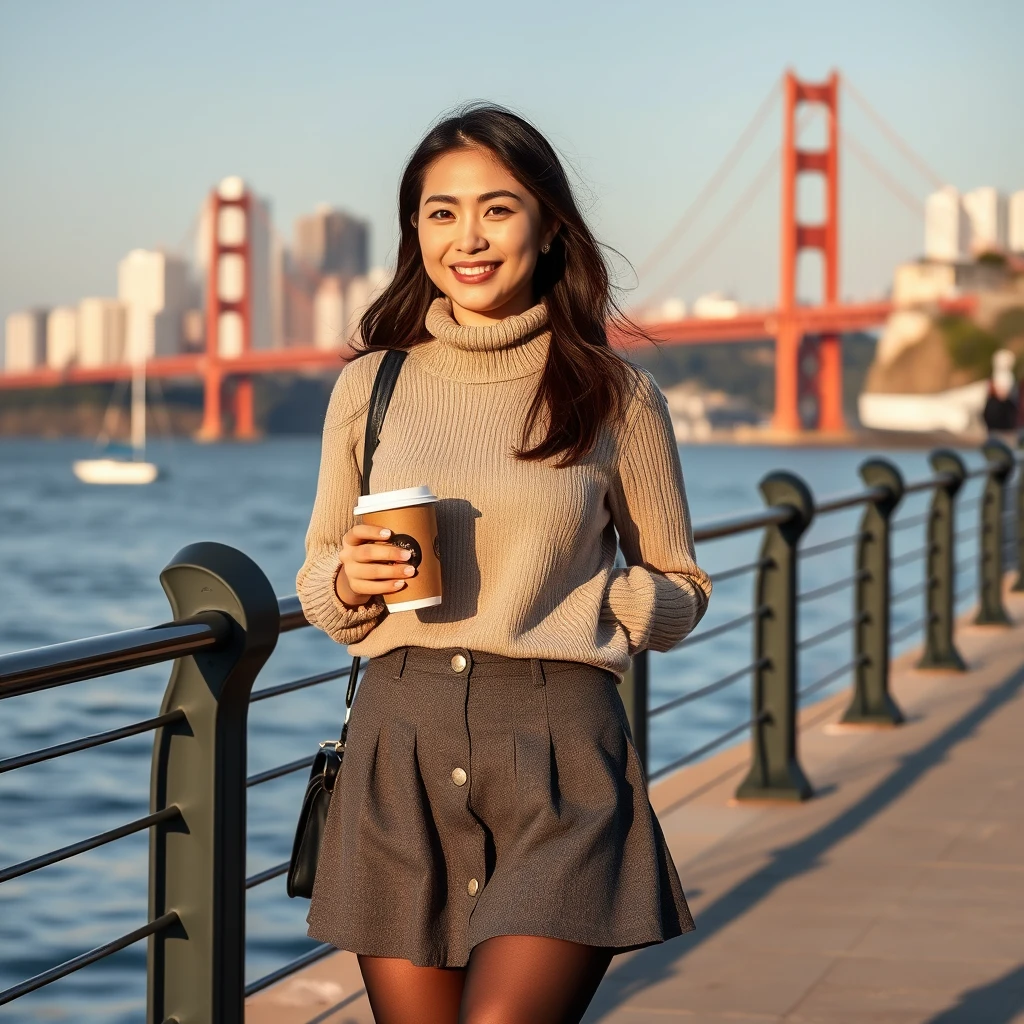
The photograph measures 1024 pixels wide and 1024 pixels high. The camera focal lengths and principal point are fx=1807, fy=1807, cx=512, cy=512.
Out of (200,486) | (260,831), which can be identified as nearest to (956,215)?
(200,486)

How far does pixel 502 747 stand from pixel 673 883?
0.22m

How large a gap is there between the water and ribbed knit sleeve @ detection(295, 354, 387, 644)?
11.4 feet

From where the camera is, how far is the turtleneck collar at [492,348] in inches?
65.0

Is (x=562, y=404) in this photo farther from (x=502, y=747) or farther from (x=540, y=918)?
(x=540, y=918)

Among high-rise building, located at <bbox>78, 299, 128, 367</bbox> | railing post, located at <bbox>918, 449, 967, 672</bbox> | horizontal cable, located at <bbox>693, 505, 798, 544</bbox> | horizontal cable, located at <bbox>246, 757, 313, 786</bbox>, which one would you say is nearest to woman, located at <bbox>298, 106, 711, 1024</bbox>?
horizontal cable, located at <bbox>246, 757, 313, 786</bbox>

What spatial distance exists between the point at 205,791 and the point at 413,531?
67 cm

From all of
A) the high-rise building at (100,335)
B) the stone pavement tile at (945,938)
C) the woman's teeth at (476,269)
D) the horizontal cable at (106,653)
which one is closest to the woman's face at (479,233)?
the woman's teeth at (476,269)

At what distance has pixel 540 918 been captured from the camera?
1515 mm

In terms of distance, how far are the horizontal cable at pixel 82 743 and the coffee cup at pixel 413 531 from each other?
1.32 ft

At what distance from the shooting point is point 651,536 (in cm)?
169

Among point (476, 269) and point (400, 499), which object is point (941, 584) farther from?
point (400, 499)

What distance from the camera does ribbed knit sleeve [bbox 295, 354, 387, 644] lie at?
1648mm

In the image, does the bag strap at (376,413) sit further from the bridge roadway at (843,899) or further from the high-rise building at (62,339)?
the high-rise building at (62,339)

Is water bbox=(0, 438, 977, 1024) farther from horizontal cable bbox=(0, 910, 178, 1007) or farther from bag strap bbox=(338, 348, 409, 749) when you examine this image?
bag strap bbox=(338, 348, 409, 749)
